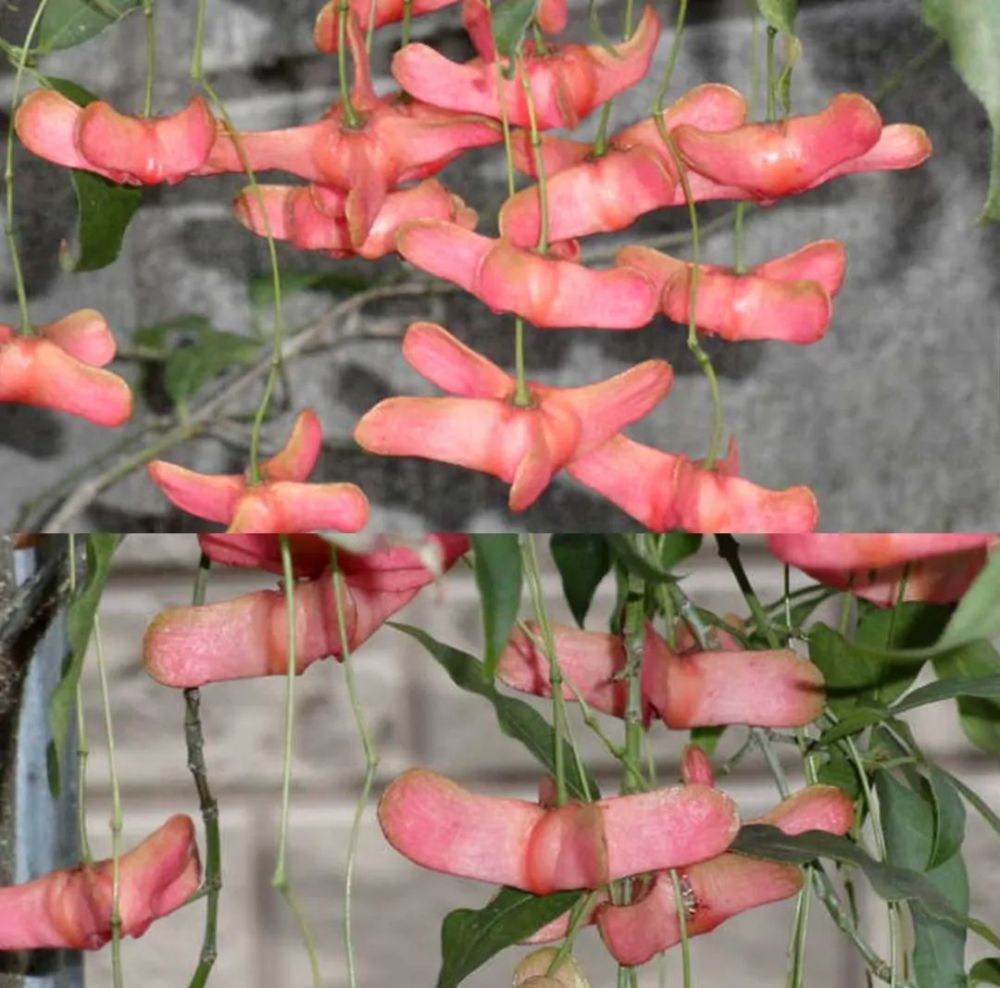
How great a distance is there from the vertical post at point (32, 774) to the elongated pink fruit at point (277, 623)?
40 mm

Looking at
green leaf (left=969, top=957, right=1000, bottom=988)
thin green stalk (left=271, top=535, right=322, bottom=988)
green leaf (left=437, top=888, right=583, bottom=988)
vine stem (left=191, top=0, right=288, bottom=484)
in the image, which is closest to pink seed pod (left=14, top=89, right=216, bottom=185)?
vine stem (left=191, top=0, right=288, bottom=484)

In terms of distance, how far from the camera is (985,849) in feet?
1.83

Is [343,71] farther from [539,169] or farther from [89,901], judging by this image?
[89,901]

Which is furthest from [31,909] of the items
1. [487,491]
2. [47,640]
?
[487,491]

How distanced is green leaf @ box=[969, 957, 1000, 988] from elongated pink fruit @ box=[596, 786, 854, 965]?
0.20 ft

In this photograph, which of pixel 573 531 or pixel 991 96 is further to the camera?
pixel 573 531

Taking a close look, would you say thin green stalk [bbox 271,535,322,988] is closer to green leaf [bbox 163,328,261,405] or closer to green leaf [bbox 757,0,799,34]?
green leaf [bbox 163,328,261,405]

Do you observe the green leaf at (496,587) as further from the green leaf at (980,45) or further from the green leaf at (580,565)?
the green leaf at (980,45)

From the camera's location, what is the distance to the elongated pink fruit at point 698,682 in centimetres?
54

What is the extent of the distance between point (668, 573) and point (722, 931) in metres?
0.11

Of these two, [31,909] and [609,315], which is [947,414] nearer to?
[609,315]

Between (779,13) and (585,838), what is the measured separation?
0.23m

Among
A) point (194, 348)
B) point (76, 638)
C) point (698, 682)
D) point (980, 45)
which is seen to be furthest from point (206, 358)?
point (980, 45)

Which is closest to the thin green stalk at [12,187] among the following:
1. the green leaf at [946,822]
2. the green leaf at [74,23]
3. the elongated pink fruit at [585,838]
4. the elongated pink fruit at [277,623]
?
the green leaf at [74,23]
